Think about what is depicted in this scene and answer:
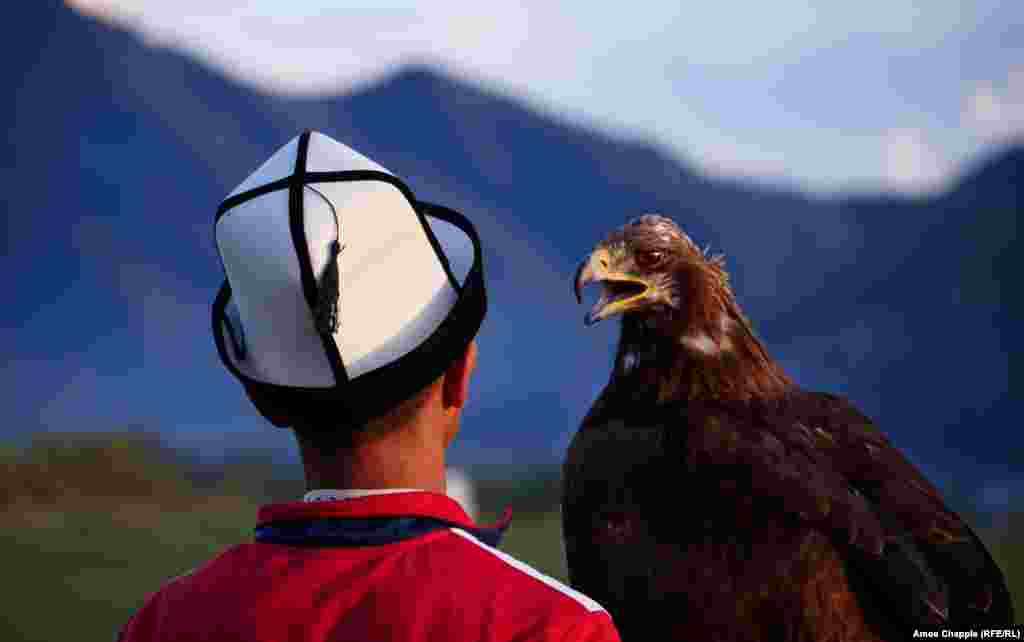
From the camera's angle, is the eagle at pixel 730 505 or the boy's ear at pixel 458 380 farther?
the eagle at pixel 730 505

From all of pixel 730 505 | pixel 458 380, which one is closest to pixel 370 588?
pixel 458 380

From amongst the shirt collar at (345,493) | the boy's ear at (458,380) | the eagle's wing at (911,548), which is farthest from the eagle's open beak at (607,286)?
the shirt collar at (345,493)

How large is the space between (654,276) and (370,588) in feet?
6.90

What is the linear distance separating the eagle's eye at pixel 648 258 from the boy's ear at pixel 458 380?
5.71 ft

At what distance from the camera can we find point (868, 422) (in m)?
3.23

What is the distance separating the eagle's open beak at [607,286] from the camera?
305cm

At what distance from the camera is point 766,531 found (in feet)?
9.37

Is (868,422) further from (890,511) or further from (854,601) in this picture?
(854,601)

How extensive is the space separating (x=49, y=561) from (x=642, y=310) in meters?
4.55

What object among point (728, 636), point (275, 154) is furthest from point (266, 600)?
point (728, 636)

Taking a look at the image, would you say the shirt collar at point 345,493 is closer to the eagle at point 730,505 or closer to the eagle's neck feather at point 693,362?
the eagle at point 730,505

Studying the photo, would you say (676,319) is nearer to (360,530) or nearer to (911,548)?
(911,548)

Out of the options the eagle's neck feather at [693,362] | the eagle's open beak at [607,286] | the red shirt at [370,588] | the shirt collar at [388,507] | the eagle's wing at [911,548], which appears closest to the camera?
the red shirt at [370,588]

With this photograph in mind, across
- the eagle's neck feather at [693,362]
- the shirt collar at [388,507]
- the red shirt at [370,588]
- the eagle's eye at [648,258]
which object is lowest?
the red shirt at [370,588]
